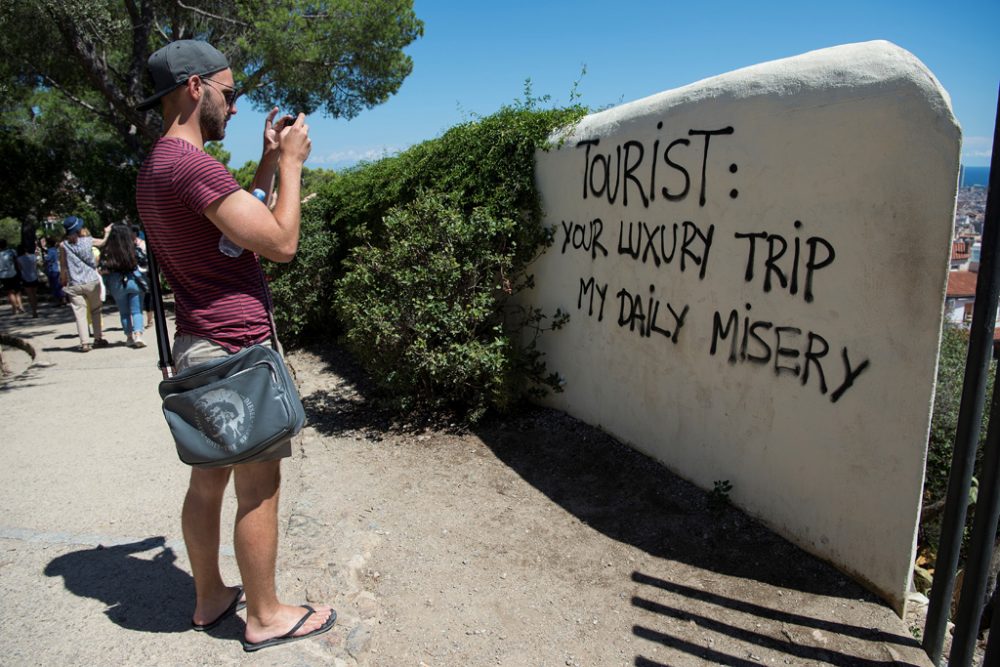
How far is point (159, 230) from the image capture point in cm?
231

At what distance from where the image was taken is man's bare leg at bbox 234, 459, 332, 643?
2361 mm

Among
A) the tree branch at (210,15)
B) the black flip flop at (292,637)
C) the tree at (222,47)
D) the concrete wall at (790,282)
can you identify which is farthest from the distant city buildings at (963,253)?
the tree branch at (210,15)

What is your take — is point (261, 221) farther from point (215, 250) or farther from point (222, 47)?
point (222, 47)

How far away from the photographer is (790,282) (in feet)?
10.7

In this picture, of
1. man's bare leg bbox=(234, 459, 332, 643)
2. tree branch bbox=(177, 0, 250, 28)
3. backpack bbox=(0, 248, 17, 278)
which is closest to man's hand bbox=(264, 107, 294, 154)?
man's bare leg bbox=(234, 459, 332, 643)

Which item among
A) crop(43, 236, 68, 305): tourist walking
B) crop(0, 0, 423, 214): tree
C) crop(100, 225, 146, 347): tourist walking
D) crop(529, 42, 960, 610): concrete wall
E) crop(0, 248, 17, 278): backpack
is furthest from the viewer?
crop(43, 236, 68, 305): tourist walking

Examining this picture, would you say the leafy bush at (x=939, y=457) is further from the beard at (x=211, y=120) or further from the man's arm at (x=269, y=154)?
the beard at (x=211, y=120)

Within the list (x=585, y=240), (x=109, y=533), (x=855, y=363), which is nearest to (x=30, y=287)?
(x=109, y=533)

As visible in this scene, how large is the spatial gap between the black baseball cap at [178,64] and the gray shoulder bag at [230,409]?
3.06ft

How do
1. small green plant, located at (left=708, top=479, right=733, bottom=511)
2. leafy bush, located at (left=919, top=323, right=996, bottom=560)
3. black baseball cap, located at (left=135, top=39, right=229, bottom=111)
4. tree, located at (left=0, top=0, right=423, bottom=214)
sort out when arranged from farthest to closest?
tree, located at (left=0, top=0, right=423, bottom=214)
leafy bush, located at (left=919, top=323, right=996, bottom=560)
small green plant, located at (left=708, top=479, right=733, bottom=511)
black baseball cap, located at (left=135, top=39, right=229, bottom=111)

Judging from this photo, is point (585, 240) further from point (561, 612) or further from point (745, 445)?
point (561, 612)

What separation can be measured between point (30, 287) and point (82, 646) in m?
11.6

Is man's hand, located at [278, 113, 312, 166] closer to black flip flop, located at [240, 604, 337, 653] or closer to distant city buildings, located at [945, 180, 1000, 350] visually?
black flip flop, located at [240, 604, 337, 653]

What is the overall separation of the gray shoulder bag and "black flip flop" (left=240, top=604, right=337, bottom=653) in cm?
72
